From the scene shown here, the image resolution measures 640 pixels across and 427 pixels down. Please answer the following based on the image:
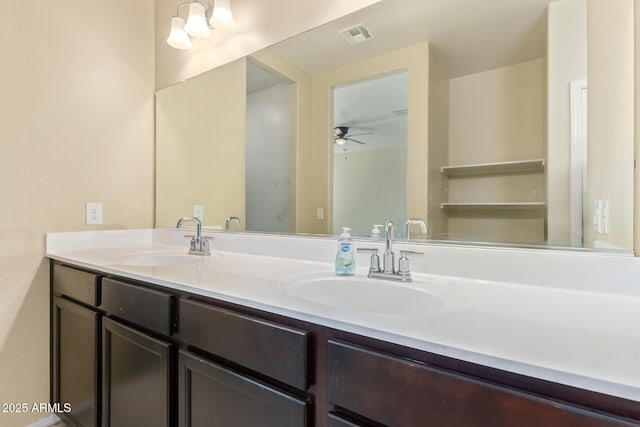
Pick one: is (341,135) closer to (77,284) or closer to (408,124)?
(408,124)

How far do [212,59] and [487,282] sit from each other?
5.78 ft

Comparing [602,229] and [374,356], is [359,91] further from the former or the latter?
[374,356]

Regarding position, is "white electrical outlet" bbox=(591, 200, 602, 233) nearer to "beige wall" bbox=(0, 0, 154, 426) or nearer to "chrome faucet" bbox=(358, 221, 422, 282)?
"chrome faucet" bbox=(358, 221, 422, 282)

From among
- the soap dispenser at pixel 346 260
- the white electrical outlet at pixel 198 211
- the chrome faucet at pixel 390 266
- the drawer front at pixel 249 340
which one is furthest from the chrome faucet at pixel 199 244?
the chrome faucet at pixel 390 266

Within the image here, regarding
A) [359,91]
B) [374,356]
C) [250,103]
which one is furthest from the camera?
[250,103]

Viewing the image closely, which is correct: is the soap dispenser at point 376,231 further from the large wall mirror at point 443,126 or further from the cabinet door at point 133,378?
the cabinet door at point 133,378

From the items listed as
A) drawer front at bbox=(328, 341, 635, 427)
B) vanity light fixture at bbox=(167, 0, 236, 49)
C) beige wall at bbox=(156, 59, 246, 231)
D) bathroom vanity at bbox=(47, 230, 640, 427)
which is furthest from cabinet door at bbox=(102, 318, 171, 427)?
vanity light fixture at bbox=(167, 0, 236, 49)

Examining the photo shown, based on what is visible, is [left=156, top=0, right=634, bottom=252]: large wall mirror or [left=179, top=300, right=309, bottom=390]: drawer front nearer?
[left=179, top=300, right=309, bottom=390]: drawer front

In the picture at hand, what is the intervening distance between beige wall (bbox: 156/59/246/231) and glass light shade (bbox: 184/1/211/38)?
0.21 meters

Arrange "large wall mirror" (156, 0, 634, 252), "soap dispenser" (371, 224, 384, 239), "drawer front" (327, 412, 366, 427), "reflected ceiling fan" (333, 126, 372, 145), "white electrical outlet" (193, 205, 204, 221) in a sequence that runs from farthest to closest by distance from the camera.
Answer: "white electrical outlet" (193, 205, 204, 221), "reflected ceiling fan" (333, 126, 372, 145), "soap dispenser" (371, 224, 384, 239), "large wall mirror" (156, 0, 634, 252), "drawer front" (327, 412, 366, 427)

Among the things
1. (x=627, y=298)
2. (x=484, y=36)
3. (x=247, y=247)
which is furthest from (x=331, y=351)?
(x=484, y=36)

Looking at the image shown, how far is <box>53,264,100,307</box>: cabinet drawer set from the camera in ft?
4.07

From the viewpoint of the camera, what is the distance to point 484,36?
1.10 meters

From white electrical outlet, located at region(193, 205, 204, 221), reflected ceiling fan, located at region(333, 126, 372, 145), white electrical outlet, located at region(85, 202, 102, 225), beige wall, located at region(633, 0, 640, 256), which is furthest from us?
white electrical outlet, located at region(193, 205, 204, 221)
